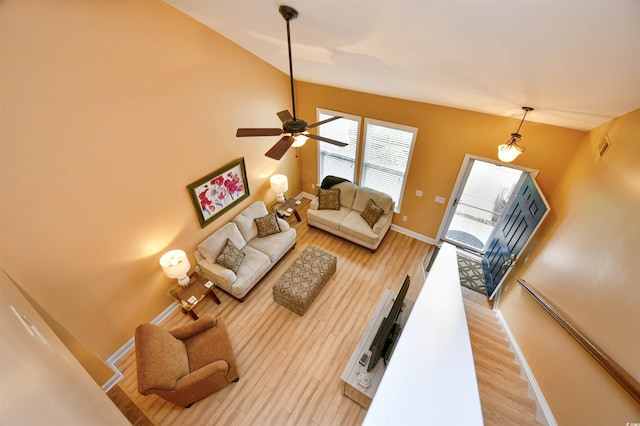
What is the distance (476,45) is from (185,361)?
4.42 meters

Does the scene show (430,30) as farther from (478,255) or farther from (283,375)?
(478,255)

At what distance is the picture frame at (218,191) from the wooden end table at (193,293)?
2.91 feet

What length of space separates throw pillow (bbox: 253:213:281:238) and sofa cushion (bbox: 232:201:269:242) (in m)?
0.09

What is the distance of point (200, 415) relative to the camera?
3236 mm

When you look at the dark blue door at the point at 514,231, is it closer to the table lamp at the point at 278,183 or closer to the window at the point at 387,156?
the window at the point at 387,156

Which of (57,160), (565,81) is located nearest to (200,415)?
(57,160)

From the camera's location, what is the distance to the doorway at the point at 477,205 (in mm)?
5110

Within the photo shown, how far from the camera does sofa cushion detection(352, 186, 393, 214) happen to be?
5.45 m

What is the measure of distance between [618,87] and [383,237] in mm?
3986

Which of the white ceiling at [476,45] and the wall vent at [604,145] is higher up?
the white ceiling at [476,45]

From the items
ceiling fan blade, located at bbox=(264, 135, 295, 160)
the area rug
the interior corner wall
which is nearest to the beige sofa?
the area rug

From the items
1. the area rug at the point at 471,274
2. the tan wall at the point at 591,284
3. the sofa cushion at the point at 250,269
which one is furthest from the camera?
the area rug at the point at 471,274

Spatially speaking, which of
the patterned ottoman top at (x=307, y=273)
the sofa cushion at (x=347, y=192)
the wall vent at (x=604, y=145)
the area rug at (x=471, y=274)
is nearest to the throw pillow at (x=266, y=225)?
the patterned ottoman top at (x=307, y=273)

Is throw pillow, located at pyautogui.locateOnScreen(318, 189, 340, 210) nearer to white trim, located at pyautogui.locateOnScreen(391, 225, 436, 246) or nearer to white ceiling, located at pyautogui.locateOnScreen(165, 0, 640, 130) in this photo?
white trim, located at pyautogui.locateOnScreen(391, 225, 436, 246)
